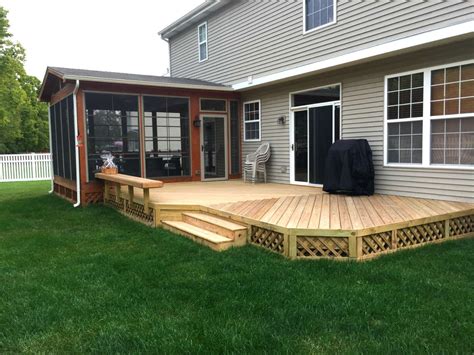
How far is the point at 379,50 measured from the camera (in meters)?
6.20

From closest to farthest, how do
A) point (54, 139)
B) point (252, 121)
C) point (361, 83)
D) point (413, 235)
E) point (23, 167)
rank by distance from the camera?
point (413, 235) < point (361, 83) < point (252, 121) < point (54, 139) < point (23, 167)

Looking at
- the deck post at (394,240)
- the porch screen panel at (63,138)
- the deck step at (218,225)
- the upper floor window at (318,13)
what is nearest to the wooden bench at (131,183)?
the deck step at (218,225)

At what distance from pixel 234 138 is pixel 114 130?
3.05m

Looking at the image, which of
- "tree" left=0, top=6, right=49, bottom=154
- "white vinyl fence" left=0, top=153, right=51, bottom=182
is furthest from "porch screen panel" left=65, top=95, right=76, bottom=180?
"white vinyl fence" left=0, top=153, right=51, bottom=182

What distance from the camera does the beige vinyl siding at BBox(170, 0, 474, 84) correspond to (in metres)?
5.88

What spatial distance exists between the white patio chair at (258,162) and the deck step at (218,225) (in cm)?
361

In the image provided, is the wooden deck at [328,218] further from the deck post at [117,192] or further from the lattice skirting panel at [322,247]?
the deck post at [117,192]

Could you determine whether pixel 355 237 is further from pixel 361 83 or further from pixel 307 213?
pixel 361 83

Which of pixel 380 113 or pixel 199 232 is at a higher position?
pixel 380 113

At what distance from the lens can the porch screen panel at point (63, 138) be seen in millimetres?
8141

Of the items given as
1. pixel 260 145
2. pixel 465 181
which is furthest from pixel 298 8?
pixel 465 181

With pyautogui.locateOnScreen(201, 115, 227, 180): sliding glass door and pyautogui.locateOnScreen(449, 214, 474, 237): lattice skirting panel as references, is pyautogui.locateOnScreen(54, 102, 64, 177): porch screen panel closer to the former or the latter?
pyautogui.locateOnScreen(201, 115, 227, 180): sliding glass door

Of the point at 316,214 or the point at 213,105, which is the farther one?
the point at 213,105

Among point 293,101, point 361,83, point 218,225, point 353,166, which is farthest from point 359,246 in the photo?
point 293,101
